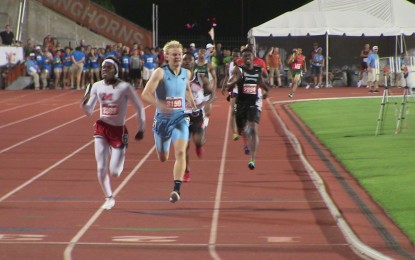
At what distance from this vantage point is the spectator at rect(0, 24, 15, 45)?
45.2 metres

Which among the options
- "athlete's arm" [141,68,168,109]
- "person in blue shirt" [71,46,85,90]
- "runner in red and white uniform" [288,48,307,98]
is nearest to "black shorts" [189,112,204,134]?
"athlete's arm" [141,68,168,109]

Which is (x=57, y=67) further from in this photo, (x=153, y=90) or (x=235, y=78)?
(x=153, y=90)

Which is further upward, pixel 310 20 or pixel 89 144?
pixel 310 20

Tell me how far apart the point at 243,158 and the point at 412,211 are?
7.95m

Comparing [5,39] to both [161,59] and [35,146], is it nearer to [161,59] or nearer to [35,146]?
[161,59]

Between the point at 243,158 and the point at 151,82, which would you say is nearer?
the point at 151,82

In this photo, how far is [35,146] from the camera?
24.3m

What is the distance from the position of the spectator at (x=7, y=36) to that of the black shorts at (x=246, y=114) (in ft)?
89.9

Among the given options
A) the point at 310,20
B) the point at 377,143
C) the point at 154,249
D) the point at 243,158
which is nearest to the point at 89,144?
the point at 243,158

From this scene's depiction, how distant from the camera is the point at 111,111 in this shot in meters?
13.7

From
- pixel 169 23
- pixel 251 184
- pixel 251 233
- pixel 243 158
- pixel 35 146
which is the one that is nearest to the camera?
pixel 251 233

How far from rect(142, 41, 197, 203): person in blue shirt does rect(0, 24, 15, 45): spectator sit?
32014 mm

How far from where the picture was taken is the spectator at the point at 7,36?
45250 millimetres

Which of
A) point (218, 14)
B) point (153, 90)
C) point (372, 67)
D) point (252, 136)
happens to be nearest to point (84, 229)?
point (153, 90)
